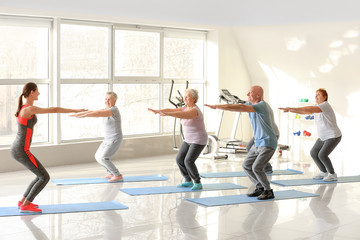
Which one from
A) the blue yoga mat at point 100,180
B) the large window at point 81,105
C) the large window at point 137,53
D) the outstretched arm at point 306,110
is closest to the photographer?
the outstretched arm at point 306,110

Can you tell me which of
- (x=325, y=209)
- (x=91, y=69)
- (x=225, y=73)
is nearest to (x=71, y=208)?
(x=325, y=209)

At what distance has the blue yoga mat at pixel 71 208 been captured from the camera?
18.5 ft

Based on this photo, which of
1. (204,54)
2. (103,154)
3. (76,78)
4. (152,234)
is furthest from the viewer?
(204,54)

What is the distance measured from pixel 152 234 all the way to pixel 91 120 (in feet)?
18.0

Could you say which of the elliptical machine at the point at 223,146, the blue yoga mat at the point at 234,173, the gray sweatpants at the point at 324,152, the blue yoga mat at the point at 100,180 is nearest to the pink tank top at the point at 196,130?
the blue yoga mat at the point at 100,180

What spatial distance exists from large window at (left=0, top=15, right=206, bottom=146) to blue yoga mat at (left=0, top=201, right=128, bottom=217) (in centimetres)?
333

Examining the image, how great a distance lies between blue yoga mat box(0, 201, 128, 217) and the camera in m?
5.63

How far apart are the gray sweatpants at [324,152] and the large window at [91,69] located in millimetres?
4039

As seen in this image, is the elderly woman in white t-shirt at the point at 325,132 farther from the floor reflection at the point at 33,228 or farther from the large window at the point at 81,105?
the large window at the point at 81,105

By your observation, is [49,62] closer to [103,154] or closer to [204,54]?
[103,154]

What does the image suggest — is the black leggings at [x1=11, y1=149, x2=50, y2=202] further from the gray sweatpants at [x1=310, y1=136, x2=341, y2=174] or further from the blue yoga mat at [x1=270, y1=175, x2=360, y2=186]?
the gray sweatpants at [x1=310, y1=136, x2=341, y2=174]

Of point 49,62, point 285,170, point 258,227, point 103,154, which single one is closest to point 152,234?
point 258,227

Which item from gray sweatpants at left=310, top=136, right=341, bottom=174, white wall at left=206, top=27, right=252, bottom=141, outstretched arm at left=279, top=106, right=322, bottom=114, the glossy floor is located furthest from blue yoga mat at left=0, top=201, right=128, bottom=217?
white wall at left=206, top=27, right=252, bottom=141

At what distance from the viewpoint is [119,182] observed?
761 cm
